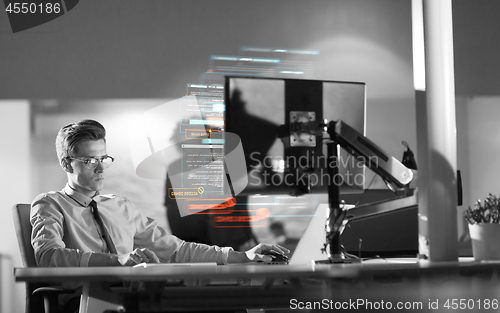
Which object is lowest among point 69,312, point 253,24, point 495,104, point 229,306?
point 69,312

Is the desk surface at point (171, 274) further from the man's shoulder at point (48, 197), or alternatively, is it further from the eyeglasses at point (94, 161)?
the eyeglasses at point (94, 161)

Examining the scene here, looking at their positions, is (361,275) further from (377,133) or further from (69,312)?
(377,133)

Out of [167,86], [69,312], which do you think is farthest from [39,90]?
[69,312]

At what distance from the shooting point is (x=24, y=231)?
2.02 metres

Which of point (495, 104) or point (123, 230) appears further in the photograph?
point (495, 104)

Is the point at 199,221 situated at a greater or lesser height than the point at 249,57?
lesser

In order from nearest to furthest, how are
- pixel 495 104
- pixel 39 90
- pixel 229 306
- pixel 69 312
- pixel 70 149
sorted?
pixel 229 306 < pixel 69 312 < pixel 70 149 < pixel 39 90 < pixel 495 104

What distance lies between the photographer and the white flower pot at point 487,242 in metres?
1.43

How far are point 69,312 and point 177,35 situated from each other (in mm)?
2273

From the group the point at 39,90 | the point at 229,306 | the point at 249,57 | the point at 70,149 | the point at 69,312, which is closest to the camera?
the point at 229,306

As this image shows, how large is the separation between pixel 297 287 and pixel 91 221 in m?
→ 1.27

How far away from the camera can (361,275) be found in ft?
4.04

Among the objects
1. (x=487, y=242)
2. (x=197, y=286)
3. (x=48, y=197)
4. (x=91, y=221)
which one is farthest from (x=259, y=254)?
(x=48, y=197)
